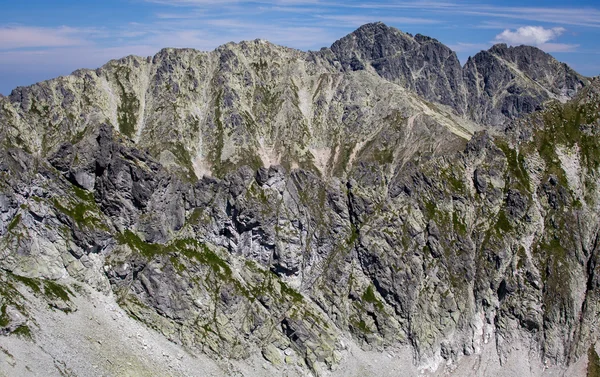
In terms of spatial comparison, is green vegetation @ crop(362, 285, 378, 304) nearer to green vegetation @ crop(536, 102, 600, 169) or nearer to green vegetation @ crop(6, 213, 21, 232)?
green vegetation @ crop(536, 102, 600, 169)

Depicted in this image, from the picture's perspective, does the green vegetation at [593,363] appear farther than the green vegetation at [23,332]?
Yes

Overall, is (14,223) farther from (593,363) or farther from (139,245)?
(593,363)

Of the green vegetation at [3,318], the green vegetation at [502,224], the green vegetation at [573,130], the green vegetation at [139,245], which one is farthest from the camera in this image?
the green vegetation at [573,130]

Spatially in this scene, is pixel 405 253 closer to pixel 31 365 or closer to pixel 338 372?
pixel 338 372

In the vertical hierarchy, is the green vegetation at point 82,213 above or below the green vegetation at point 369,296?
above

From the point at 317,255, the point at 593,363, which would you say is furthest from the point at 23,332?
the point at 593,363

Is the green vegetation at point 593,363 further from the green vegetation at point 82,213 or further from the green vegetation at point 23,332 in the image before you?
the green vegetation at point 23,332

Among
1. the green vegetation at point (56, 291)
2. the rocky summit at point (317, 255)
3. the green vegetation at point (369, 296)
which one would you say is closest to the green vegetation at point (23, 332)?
the rocky summit at point (317, 255)

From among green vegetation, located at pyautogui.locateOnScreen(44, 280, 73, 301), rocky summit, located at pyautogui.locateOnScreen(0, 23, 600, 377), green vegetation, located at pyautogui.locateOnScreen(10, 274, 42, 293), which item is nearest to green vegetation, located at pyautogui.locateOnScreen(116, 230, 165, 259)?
rocky summit, located at pyautogui.locateOnScreen(0, 23, 600, 377)

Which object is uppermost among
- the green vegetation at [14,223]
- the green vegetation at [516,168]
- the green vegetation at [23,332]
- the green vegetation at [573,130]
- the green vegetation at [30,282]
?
the green vegetation at [573,130]

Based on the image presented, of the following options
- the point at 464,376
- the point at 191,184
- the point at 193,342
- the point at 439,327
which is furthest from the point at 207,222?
the point at 464,376

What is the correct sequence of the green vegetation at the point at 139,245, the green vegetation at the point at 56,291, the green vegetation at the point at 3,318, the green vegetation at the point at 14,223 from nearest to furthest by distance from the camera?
1. the green vegetation at the point at 3,318
2. the green vegetation at the point at 56,291
3. the green vegetation at the point at 14,223
4. the green vegetation at the point at 139,245
